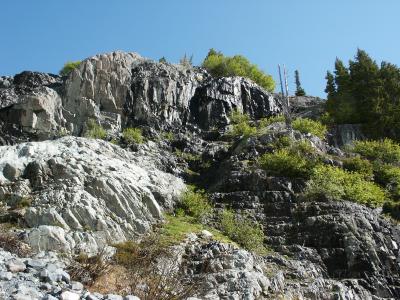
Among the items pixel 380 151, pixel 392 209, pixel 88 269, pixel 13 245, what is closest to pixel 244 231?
pixel 392 209

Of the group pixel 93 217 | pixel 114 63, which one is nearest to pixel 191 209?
pixel 93 217

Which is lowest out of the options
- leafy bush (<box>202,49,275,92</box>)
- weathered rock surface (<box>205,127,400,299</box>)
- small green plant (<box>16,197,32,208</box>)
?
weathered rock surface (<box>205,127,400,299</box>)

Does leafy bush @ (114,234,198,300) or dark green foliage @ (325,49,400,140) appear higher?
dark green foliage @ (325,49,400,140)

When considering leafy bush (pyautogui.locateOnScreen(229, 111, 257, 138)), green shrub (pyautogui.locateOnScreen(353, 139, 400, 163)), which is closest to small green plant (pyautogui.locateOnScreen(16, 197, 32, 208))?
leafy bush (pyautogui.locateOnScreen(229, 111, 257, 138))

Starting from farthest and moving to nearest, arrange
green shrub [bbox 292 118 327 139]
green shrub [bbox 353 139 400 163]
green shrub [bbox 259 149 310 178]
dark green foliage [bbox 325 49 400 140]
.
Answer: dark green foliage [bbox 325 49 400 140] → green shrub [bbox 292 118 327 139] → green shrub [bbox 353 139 400 163] → green shrub [bbox 259 149 310 178]

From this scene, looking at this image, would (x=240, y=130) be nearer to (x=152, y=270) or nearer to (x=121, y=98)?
(x=121, y=98)

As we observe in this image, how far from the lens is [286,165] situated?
25.4 meters

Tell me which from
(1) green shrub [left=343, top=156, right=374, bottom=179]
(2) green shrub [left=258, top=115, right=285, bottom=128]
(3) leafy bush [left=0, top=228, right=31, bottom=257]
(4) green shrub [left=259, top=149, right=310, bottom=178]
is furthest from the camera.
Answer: (2) green shrub [left=258, top=115, right=285, bottom=128]

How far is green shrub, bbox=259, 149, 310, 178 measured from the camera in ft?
83.4

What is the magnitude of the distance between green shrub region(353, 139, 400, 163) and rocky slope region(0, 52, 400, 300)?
192cm

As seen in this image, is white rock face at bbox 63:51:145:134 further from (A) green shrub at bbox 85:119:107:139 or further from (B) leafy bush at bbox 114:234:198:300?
(B) leafy bush at bbox 114:234:198:300

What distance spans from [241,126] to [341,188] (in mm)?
10950

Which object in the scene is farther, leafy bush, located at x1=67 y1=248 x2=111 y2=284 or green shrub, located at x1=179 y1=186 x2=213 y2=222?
green shrub, located at x1=179 y1=186 x2=213 y2=222

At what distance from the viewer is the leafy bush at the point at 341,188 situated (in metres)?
23.4
